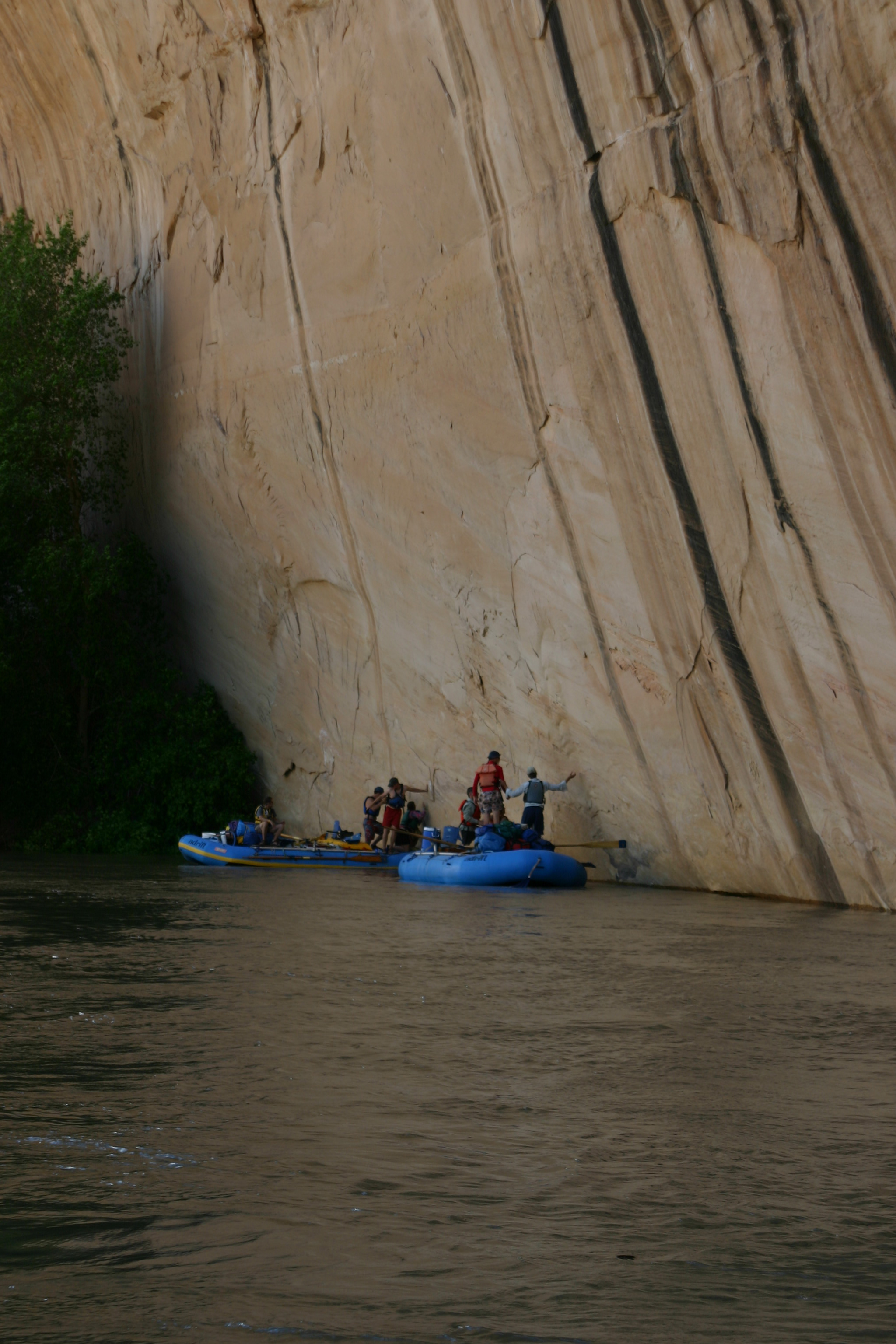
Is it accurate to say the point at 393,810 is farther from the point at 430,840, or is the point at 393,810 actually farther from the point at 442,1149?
the point at 442,1149

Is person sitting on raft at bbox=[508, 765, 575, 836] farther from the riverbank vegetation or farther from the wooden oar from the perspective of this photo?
the riverbank vegetation

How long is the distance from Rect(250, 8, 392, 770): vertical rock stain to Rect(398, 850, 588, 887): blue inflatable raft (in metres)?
4.66

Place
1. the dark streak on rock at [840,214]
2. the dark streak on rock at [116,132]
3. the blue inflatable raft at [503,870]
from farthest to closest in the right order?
the dark streak on rock at [116,132] → the blue inflatable raft at [503,870] → the dark streak on rock at [840,214]

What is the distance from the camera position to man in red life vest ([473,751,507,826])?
17.4 metres

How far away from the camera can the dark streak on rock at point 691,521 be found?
44.8 feet

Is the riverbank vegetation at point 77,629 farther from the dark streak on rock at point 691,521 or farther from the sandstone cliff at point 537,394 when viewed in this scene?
the dark streak on rock at point 691,521

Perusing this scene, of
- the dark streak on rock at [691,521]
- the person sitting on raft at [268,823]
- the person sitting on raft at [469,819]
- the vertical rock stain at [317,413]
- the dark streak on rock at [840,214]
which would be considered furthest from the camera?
the vertical rock stain at [317,413]

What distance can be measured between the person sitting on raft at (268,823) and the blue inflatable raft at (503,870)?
402 cm

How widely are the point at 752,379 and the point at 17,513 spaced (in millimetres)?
15684

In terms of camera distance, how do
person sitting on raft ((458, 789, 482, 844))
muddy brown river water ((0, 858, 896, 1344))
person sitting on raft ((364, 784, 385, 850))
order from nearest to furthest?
muddy brown river water ((0, 858, 896, 1344)) < person sitting on raft ((458, 789, 482, 844)) < person sitting on raft ((364, 784, 385, 850))

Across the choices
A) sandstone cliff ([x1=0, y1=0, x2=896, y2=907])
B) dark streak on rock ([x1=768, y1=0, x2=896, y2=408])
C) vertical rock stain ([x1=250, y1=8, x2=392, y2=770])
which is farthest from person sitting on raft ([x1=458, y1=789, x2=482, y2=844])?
dark streak on rock ([x1=768, y1=0, x2=896, y2=408])

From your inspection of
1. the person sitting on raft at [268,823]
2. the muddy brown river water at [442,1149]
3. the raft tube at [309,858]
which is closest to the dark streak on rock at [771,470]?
the muddy brown river water at [442,1149]

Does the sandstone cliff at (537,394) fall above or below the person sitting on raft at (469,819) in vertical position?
above

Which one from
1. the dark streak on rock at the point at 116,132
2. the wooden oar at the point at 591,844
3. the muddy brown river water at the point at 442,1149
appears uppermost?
the dark streak on rock at the point at 116,132
